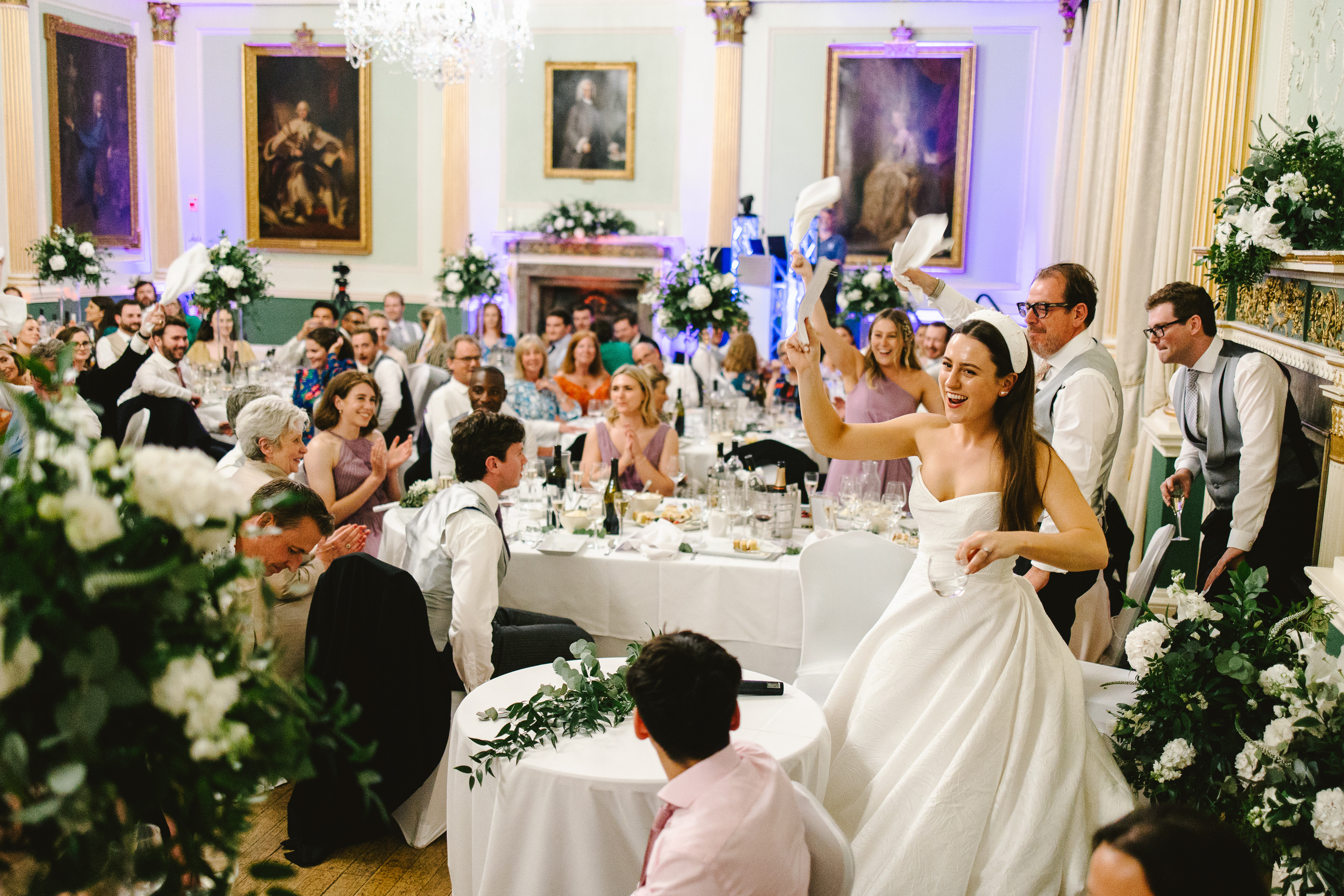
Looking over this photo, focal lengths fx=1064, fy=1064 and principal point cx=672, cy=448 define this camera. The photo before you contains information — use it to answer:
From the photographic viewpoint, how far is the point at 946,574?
2652mm

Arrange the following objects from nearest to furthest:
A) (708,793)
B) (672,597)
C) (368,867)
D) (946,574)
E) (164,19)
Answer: (708,793)
(946,574)
(368,867)
(672,597)
(164,19)

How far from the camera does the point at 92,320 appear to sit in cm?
844

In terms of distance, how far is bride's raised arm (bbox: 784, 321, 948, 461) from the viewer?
2.74 metres

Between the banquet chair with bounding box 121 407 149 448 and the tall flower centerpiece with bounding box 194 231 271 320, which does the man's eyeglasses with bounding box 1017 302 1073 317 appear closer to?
the banquet chair with bounding box 121 407 149 448

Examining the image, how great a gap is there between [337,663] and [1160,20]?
19.6ft

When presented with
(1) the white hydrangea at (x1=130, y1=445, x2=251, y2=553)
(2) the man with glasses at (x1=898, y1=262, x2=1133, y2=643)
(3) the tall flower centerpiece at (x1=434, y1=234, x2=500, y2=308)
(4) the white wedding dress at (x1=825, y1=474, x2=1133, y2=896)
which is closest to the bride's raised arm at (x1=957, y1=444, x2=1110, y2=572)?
(4) the white wedding dress at (x1=825, y1=474, x2=1133, y2=896)

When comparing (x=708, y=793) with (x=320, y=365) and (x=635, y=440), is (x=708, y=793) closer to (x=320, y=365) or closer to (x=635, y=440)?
(x=635, y=440)

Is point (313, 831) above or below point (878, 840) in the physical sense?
below

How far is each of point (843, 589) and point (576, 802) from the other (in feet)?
5.00

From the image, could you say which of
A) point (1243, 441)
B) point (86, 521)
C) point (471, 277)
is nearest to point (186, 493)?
point (86, 521)

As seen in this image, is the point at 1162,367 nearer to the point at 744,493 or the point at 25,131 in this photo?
the point at 744,493

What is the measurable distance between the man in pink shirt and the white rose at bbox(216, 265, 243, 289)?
8.40 metres

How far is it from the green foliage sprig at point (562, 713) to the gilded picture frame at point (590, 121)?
10.0 metres

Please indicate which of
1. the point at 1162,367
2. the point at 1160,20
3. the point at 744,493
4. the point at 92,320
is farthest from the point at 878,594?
the point at 92,320
